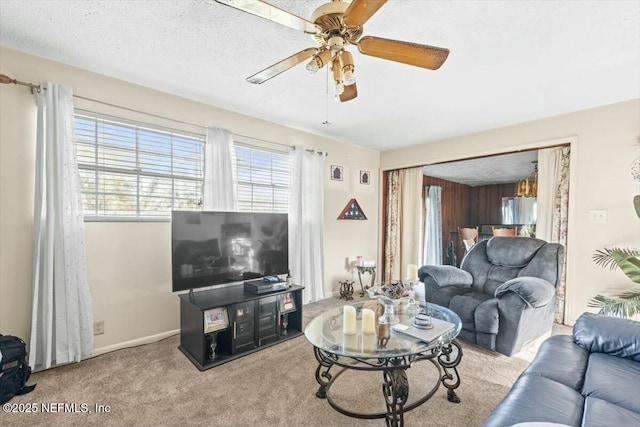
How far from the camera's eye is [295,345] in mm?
2773

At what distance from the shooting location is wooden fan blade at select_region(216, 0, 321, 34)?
1.21 m

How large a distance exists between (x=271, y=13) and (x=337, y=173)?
3272 mm

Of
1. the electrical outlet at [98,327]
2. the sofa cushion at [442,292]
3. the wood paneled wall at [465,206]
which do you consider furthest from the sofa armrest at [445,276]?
the wood paneled wall at [465,206]

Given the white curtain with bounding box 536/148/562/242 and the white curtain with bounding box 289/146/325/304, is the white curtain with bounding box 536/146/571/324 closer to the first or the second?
the white curtain with bounding box 536/148/562/242

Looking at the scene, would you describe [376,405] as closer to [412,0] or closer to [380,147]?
[412,0]

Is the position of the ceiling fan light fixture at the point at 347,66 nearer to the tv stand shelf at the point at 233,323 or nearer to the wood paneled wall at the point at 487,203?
the tv stand shelf at the point at 233,323

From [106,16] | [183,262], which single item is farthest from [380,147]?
[106,16]

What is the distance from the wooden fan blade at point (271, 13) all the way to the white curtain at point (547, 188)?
11.7ft

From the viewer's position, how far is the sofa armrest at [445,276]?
3131 millimetres

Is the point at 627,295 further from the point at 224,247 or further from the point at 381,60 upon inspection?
the point at 224,247

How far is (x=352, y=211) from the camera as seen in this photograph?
4.74 metres

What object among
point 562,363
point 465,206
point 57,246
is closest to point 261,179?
point 57,246

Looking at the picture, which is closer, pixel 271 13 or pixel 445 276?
pixel 271 13

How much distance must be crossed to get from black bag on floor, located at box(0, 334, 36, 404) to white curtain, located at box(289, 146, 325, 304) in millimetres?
2438
